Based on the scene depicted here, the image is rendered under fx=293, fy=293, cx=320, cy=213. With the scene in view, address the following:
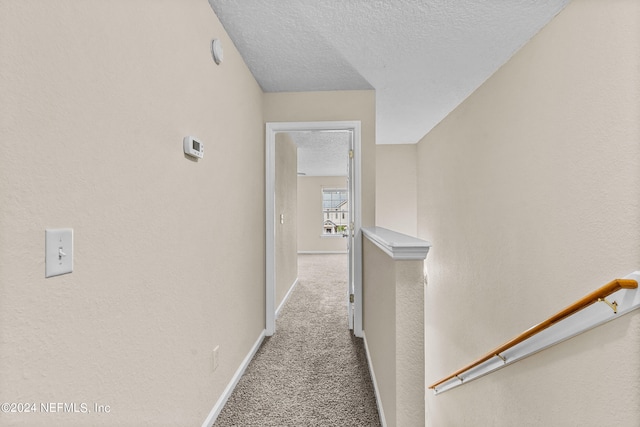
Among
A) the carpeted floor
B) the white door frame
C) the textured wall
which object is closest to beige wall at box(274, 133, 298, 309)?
the white door frame

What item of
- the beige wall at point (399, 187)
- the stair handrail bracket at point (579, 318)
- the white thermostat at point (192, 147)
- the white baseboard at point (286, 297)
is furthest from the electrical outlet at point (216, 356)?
the beige wall at point (399, 187)

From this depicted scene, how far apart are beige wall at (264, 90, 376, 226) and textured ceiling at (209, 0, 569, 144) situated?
97mm

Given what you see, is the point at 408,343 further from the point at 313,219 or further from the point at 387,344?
the point at 313,219

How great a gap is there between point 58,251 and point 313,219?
8375 mm

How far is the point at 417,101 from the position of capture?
3277 mm

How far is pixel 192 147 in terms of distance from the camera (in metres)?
1.35

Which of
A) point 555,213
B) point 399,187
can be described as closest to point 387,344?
point 555,213

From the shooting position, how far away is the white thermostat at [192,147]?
133cm

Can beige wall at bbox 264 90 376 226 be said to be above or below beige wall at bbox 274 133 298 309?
above

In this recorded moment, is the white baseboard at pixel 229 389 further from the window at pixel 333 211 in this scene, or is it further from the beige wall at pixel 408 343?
the window at pixel 333 211

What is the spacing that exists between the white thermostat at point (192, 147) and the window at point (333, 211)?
771 centimetres

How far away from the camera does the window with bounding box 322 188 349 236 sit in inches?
362

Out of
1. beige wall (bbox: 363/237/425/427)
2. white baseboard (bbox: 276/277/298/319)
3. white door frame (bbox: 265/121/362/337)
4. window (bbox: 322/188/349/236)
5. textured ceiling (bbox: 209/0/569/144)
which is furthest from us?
window (bbox: 322/188/349/236)

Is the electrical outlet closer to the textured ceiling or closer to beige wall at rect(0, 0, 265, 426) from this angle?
beige wall at rect(0, 0, 265, 426)
